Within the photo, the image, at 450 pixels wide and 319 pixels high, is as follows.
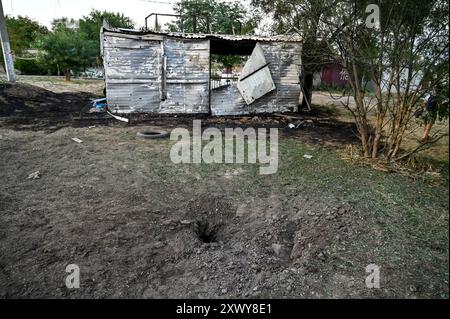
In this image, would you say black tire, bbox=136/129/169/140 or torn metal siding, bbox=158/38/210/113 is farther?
torn metal siding, bbox=158/38/210/113

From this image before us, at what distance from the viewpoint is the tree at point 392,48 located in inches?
192

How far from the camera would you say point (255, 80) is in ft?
36.3

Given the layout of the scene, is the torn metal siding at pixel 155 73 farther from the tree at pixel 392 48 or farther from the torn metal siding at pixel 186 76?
the tree at pixel 392 48

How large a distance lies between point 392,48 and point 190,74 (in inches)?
271

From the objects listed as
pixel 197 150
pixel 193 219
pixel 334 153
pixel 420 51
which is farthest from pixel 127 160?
pixel 420 51

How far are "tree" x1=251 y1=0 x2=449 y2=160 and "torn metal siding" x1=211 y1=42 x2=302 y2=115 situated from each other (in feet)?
14.0

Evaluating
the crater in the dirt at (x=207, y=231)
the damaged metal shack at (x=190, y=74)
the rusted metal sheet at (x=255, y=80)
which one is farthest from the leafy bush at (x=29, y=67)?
the crater in the dirt at (x=207, y=231)

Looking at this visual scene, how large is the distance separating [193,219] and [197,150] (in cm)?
304

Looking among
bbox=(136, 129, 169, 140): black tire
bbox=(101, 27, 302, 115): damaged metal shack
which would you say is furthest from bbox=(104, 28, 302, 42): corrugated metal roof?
bbox=(136, 129, 169, 140): black tire

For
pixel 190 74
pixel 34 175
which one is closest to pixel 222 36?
pixel 190 74

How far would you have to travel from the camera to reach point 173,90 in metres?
10.7

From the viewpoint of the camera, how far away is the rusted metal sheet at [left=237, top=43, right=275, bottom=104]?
1082 cm

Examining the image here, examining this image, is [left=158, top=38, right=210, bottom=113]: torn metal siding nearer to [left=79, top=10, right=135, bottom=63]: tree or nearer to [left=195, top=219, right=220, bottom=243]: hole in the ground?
[left=195, top=219, right=220, bottom=243]: hole in the ground

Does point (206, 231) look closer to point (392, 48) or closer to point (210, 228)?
point (210, 228)
